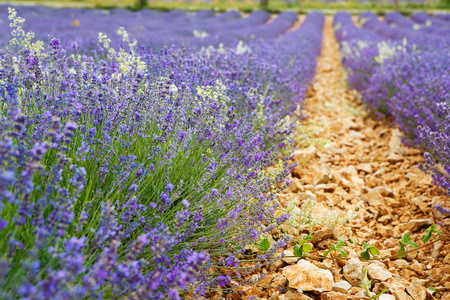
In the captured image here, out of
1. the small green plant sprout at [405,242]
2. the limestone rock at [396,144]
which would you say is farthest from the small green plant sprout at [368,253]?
the limestone rock at [396,144]

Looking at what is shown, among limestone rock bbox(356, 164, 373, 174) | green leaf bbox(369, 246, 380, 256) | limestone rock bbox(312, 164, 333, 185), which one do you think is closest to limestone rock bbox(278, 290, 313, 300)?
green leaf bbox(369, 246, 380, 256)

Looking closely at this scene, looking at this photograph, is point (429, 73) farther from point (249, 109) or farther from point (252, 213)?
point (252, 213)

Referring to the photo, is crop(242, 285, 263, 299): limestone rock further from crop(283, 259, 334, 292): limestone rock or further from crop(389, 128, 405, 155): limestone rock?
crop(389, 128, 405, 155): limestone rock

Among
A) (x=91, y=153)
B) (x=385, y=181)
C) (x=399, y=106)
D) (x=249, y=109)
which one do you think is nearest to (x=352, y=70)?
(x=399, y=106)

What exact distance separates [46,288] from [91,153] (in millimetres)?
908

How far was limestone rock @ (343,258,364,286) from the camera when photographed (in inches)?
80.0

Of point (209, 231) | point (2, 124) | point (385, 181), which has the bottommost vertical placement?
point (385, 181)

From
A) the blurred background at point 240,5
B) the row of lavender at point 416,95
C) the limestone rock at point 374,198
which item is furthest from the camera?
the blurred background at point 240,5

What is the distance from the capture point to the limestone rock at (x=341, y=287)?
1946 millimetres

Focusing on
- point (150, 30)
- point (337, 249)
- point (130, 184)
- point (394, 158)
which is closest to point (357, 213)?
point (337, 249)

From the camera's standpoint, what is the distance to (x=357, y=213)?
2797mm

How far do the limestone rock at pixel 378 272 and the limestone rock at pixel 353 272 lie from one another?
2.5 inches

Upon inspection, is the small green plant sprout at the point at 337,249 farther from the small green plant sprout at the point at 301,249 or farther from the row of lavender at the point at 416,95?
the row of lavender at the point at 416,95

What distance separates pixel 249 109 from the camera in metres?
3.10
